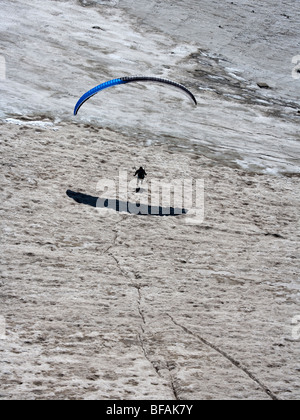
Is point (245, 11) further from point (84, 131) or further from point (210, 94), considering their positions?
point (84, 131)

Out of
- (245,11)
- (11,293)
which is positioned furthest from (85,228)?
(245,11)

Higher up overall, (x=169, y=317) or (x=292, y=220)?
(x=292, y=220)

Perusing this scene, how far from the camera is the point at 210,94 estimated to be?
1013 inches

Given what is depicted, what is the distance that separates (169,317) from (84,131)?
33.9 ft

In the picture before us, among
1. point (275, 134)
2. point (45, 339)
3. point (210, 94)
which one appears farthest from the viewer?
point (210, 94)

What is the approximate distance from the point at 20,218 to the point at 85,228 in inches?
72.6

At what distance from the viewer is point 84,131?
19.2 m

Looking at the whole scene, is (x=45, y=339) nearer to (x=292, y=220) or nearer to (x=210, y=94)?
(x=292, y=220)

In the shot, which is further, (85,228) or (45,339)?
(85,228)
